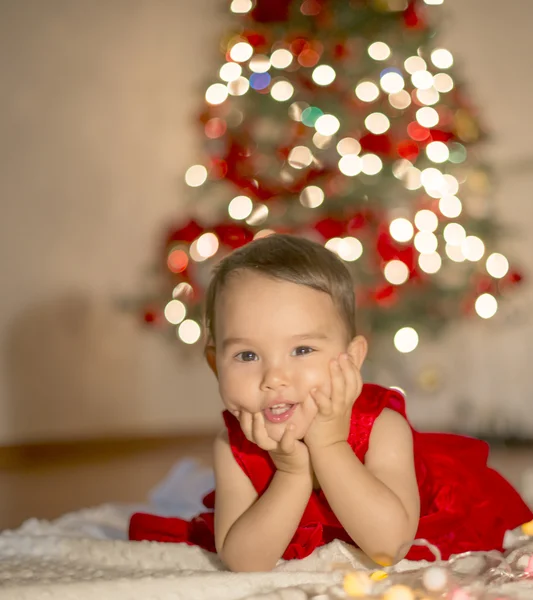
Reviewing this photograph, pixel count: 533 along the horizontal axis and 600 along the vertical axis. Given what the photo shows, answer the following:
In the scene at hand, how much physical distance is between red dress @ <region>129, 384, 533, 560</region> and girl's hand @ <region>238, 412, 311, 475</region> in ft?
0.38

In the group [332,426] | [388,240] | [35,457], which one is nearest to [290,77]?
[388,240]

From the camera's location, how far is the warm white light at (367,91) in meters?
2.90

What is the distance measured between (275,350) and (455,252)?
188 cm

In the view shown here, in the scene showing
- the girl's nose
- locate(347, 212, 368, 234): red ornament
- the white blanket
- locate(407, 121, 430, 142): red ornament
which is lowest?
the white blanket

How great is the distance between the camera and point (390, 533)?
1.21m

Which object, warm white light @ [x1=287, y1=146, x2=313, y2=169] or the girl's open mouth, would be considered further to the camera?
warm white light @ [x1=287, y1=146, x2=313, y2=169]

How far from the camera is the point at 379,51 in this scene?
292 cm

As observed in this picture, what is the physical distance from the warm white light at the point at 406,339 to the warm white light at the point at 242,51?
1.07 metres

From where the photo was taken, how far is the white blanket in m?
1.13

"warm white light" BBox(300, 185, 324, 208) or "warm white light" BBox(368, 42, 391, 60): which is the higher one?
"warm white light" BBox(368, 42, 391, 60)

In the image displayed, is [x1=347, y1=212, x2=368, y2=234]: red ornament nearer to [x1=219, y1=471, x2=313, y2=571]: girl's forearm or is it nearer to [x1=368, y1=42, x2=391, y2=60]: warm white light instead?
[x1=368, y1=42, x2=391, y2=60]: warm white light

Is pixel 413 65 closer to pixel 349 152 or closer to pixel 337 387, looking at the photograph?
pixel 349 152

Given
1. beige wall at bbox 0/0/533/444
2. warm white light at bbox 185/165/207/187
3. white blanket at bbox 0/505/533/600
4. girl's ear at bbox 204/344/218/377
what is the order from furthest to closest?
beige wall at bbox 0/0/533/444
warm white light at bbox 185/165/207/187
girl's ear at bbox 204/344/218/377
white blanket at bbox 0/505/533/600

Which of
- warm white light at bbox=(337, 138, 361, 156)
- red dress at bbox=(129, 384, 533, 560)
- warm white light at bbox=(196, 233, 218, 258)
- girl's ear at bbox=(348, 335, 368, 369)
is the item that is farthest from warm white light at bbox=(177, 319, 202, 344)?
Result: girl's ear at bbox=(348, 335, 368, 369)
